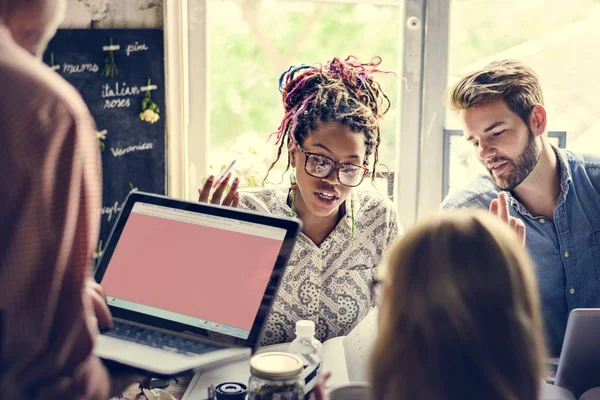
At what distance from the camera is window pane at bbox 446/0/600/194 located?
243 cm

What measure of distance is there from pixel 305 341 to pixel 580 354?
499mm

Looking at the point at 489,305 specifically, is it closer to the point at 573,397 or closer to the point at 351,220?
the point at 573,397

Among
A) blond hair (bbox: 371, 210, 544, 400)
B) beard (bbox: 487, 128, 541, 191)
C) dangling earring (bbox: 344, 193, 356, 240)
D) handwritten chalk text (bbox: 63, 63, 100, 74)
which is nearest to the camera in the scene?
blond hair (bbox: 371, 210, 544, 400)

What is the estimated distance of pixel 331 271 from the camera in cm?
174

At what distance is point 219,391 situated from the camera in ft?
3.75

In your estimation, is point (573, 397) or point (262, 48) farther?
point (262, 48)

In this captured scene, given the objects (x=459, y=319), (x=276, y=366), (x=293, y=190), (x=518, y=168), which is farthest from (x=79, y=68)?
(x=459, y=319)

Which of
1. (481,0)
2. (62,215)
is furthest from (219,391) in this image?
(481,0)

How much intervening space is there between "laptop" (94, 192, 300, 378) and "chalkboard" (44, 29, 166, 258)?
983 millimetres

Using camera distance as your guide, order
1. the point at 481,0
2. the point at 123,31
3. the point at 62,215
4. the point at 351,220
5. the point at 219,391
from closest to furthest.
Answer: the point at 62,215 < the point at 219,391 < the point at 351,220 < the point at 123,31 < the point at 481,0

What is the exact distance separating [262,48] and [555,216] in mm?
1199

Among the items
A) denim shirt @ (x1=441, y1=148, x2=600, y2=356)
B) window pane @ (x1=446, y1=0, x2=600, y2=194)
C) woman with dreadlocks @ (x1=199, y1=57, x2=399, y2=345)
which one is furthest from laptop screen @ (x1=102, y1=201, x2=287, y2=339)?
window pane @ (x1=446, y1=0, x2=600, y2=194)

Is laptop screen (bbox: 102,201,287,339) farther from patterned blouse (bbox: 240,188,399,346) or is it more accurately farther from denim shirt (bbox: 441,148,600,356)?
denim shirt (bbox: 441,148,600,356)

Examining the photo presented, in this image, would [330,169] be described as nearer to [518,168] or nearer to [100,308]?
[518,168]
